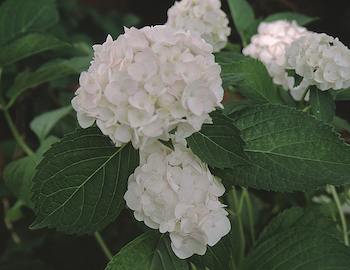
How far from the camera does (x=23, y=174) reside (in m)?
0.71

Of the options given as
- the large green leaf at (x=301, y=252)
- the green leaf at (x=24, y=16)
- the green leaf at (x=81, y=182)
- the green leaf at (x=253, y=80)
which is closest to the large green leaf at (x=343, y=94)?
the green leaf at (x=253, y=80)

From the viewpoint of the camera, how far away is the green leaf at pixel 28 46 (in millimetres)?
683

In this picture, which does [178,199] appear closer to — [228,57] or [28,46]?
[228,57]

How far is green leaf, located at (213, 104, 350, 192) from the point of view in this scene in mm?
406

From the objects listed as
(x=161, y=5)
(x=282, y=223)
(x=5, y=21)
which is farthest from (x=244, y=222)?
(x=161, y=5)

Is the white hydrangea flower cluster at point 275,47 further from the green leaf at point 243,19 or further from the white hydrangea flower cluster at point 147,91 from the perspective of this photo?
the white hydrangea flower cluster at point 147,91

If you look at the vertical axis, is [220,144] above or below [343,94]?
above

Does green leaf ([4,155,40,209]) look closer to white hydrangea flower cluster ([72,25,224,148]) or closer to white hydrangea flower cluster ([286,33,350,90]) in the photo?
white hydrangea flower cluster ([72,25,224,148])

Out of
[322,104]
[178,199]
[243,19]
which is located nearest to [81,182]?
[178,199]

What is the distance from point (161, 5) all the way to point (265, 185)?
153 cm

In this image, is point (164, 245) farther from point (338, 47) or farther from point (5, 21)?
point (5, 21)

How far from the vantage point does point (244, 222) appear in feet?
2.71

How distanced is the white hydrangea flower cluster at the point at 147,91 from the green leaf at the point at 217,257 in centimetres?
18

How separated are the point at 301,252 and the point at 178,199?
10.1 inches
